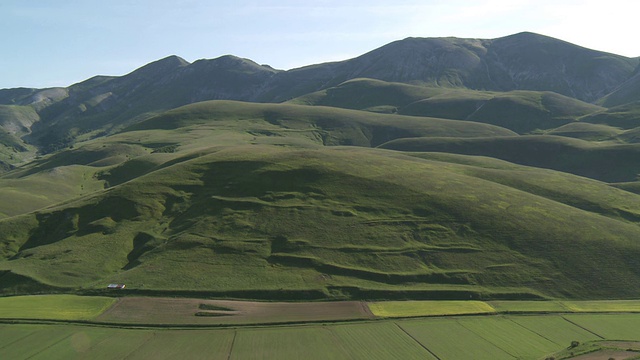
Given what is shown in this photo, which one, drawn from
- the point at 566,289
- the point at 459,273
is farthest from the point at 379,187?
the point at 566,289

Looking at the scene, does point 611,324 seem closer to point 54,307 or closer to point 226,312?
point 226,312

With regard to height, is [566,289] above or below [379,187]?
below

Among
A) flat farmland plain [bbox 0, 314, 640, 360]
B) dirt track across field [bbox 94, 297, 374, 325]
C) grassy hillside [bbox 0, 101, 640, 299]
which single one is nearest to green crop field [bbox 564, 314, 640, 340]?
flat farmland plain [bbox 0, 314, 640, 360]

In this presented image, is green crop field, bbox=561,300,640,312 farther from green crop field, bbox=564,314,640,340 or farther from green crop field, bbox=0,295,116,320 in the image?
green crop field, bbox=0,295,116,320

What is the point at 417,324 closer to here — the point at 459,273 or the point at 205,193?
the point at 459,273

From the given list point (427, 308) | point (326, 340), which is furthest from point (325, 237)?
point (326, 340)

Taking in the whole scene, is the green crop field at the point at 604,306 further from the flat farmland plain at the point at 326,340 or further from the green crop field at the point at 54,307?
the green crop field at the point at 54,307
